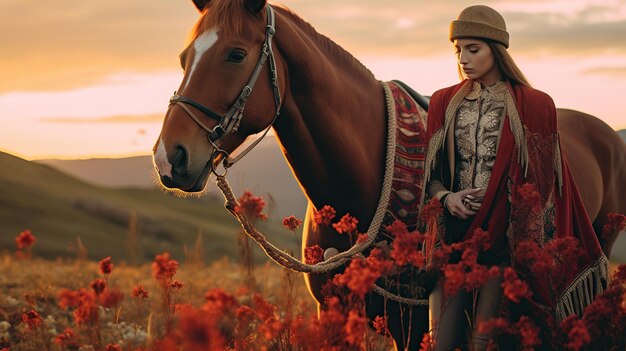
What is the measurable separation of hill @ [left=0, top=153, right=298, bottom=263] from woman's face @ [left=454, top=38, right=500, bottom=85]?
80.9ft

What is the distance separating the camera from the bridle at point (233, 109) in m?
3.63

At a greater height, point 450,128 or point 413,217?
point 450,128

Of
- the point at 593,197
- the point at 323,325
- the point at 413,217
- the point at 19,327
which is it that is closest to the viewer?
the point at 323,325

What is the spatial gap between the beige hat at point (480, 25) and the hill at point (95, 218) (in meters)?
24.7

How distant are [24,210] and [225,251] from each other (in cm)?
921

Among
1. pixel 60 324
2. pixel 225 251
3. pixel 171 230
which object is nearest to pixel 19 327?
pixel 60 324

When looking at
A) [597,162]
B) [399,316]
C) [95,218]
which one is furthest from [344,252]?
[95,218]

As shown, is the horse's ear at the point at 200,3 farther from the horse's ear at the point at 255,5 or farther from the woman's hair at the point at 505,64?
the woman's hair at the point at 505,64

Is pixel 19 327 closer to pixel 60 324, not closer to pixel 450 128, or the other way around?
pixel 60 324

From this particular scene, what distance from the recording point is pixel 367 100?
14.0ft

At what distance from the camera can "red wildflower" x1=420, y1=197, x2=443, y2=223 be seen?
3477 mm

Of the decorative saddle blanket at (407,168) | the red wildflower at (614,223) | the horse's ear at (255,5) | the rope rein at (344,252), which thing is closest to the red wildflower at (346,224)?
the rope rein at (344,252)

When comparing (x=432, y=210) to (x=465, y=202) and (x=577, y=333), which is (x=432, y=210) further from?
(x=577, y=333)

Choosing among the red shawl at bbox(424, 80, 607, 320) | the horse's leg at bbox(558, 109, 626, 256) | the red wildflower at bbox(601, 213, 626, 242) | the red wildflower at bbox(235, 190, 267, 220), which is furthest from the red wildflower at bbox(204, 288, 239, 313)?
the horse's leg at bbox(558, 109, 626, 256)
